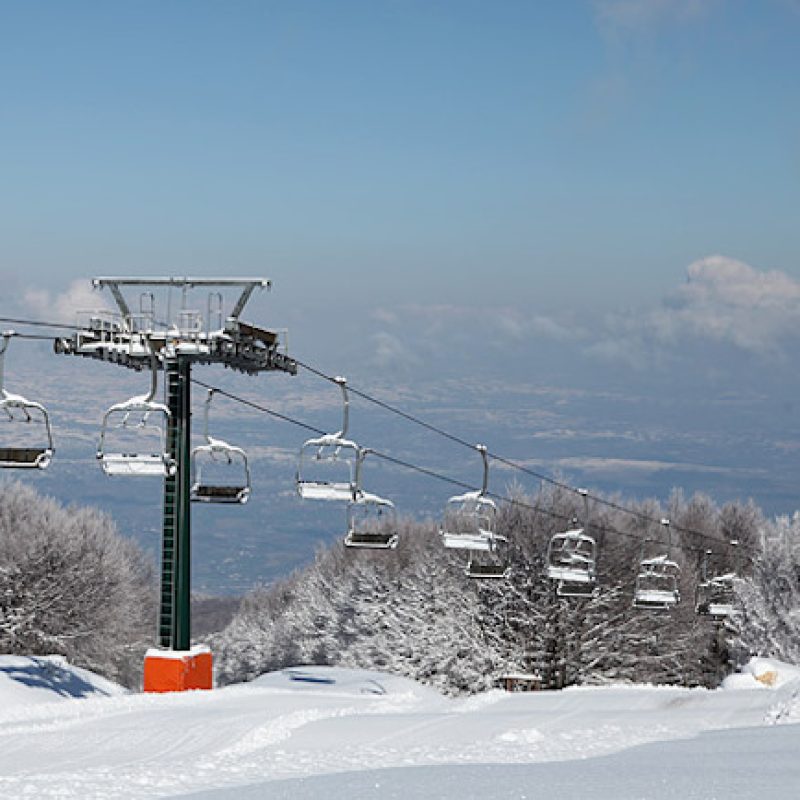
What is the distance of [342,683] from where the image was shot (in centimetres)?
3591

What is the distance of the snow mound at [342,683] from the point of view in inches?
1291

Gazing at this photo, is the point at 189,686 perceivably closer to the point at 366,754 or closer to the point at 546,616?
the point at 366,754

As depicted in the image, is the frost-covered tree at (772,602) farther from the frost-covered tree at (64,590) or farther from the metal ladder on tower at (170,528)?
the metal ladder on tower at (170,528)

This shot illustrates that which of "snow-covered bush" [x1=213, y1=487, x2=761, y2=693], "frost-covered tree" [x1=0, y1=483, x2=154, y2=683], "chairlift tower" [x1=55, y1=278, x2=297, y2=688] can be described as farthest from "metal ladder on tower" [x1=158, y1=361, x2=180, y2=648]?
"frost-covered tree" [x1=0, y1=483, x2=154, y2=683]

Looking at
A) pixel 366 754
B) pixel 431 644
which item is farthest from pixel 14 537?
pixel 366 754

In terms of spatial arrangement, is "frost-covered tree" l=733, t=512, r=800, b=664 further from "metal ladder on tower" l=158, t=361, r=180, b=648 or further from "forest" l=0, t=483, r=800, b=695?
"metal ladder on tower" l=158, t=361, r=180, b=648

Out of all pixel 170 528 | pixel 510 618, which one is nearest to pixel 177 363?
Answer: pixel 170 528

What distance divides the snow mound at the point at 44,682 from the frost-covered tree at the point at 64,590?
82.2ft

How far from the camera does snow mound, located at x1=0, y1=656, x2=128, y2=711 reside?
97.0 ft

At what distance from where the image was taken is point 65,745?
766 inches

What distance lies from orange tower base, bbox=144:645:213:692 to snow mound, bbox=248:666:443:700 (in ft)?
4.40

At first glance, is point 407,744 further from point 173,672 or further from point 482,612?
point 482,612

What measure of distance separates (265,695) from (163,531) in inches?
232

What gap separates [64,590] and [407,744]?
47055 mm
